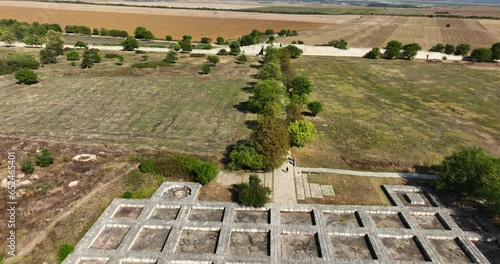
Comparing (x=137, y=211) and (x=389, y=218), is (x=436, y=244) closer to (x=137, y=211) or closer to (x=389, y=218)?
(x=389, y=218)

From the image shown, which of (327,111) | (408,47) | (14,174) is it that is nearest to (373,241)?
(327,111)

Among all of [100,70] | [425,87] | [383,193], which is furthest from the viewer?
[100,70]

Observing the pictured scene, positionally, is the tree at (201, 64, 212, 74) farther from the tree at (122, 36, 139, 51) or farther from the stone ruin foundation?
the stone ruin foundation

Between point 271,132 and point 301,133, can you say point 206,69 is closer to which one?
point 301,133

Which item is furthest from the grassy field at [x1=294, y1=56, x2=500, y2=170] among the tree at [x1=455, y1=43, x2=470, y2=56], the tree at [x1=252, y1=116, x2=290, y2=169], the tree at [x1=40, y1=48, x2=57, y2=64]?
the tree at [x1=40, y1=48, x2=57, y2=64]

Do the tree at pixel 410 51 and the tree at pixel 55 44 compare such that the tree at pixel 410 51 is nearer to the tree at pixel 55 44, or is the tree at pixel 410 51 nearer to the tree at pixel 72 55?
the tree at pixel 72 55

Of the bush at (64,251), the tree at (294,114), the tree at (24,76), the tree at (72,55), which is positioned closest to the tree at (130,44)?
the tree at (72,55)

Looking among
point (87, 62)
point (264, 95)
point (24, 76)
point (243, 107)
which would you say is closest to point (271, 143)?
point (264, 95)
